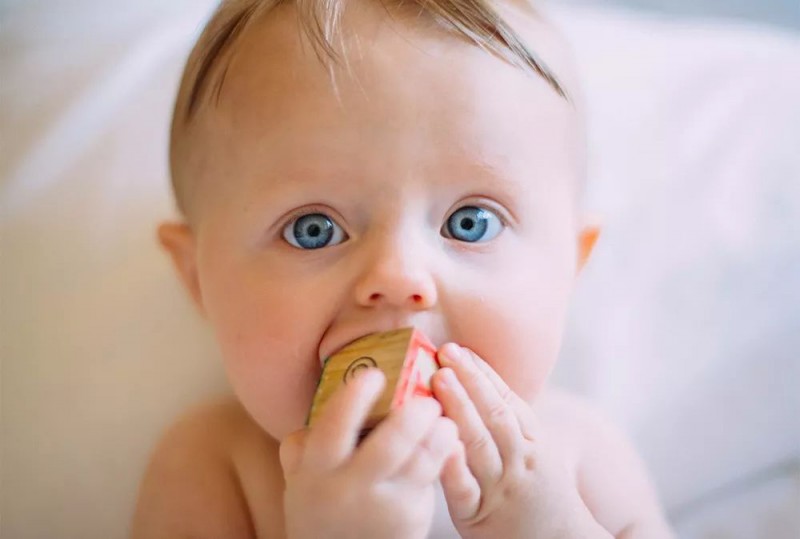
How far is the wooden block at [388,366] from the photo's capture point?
0.57 m

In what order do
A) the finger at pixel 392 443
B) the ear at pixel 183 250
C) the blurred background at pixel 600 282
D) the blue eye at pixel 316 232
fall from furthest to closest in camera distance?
the blurred background at pixel 600 282
the ear at pixel 183 250
the blue eye at pixel 316 232
the finger at pixel 392 443

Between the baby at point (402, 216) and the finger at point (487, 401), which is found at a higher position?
the baby at point (402, 216)

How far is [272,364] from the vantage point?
0.67 m

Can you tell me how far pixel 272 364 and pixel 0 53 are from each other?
2.32 ft

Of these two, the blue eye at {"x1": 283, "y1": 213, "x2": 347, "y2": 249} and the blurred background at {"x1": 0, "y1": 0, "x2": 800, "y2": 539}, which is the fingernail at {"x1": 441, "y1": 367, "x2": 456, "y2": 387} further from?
the blurred background at {"x1": 0, "y1": 0, "x2": 800, "y2": 539}

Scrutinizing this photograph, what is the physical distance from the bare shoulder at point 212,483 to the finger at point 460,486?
25 centimetres

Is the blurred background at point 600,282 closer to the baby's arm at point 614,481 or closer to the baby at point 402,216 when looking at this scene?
the baby's arm at point 614,481

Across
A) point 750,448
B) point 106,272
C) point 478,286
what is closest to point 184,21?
point 106,272

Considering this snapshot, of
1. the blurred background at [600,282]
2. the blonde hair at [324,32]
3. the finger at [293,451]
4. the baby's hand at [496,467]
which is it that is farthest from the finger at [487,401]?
the blurred background at [600,282]

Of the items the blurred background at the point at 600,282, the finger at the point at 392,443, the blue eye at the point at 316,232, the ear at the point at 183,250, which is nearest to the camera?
the finger at the point at 392,443

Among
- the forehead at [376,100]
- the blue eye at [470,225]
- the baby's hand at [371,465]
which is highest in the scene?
the forehead at [376,100]

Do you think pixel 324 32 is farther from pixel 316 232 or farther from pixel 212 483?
pixel 212 483

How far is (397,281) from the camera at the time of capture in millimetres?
614

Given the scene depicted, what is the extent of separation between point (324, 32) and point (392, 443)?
1.02 feet
